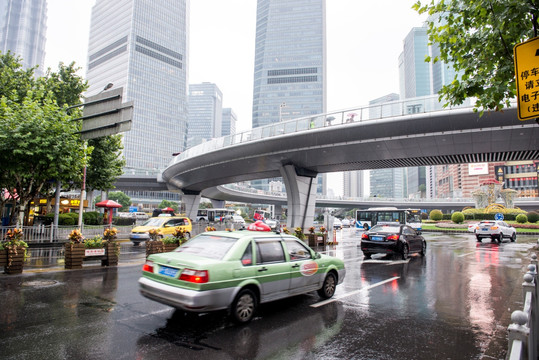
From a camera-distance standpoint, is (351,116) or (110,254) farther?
(351,116)

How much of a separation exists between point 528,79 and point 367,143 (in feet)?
70.8

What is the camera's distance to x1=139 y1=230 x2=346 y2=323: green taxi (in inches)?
202

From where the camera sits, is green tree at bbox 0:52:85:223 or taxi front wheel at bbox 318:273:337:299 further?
green tree at bbox 0:52:85:223

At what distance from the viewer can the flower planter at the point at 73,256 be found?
10761 mm

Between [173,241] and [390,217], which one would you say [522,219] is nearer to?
[390,217]

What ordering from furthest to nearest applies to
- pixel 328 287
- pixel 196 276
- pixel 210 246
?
pixel 328 287 → pixel 210 246 → pixel 196 276

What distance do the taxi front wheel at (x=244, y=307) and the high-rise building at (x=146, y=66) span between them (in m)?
146

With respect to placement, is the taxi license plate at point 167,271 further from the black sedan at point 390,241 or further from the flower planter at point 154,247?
the black sedan at point 390,241

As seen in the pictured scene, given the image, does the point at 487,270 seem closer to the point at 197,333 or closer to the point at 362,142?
the point at 197,333

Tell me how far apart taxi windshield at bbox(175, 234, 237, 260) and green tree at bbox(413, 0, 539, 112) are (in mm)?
5474

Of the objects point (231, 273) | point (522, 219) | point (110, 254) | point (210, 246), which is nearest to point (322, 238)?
point (110, 254)

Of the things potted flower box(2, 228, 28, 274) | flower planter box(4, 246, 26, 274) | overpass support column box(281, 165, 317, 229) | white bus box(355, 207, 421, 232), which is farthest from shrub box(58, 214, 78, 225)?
white bus box(355, 207, 421, 232)

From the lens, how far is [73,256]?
1077cm

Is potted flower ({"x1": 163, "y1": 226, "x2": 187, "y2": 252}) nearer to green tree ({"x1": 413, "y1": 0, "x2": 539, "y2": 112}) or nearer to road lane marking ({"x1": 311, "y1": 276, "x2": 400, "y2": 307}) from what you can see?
road lane marking ({"x1": 311, "y1": 276, "x2": 400, "y2": 307})
